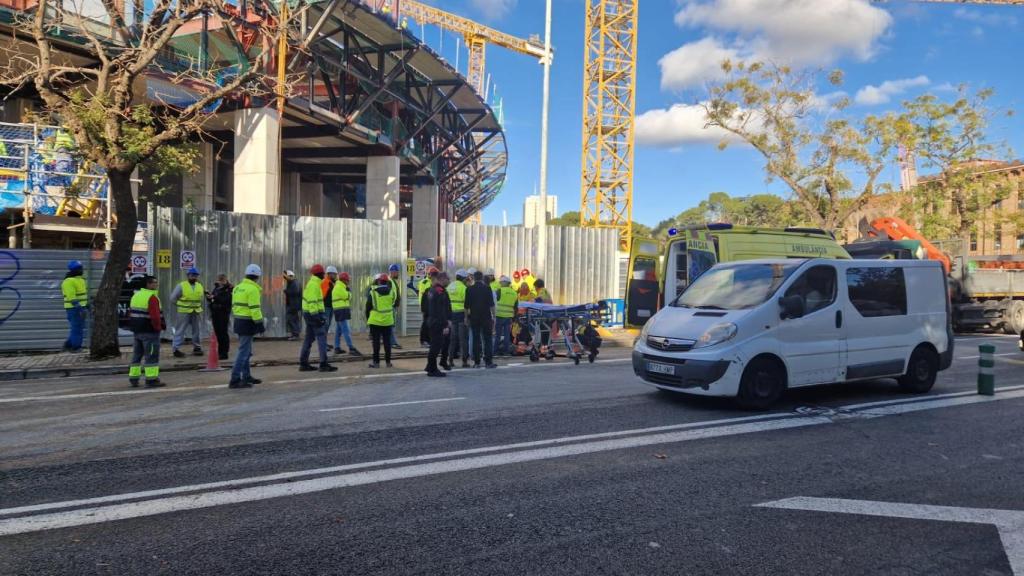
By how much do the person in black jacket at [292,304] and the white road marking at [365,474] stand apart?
9.84 meters

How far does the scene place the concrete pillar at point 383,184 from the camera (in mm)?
28453

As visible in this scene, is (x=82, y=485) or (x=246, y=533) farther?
(x=82, y=485)

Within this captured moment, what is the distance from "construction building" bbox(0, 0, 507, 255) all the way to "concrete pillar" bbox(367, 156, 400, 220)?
0.05 metres

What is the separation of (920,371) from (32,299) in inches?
604

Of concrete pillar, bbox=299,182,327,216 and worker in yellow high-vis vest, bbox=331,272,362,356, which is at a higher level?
concrete pillar, bbox=299,182,327,216

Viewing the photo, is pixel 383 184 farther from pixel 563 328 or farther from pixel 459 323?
pixel 459 323

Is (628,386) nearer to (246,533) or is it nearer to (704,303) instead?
(704,303)

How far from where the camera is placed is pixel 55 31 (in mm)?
15688

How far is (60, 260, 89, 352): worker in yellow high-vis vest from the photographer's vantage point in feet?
39.5

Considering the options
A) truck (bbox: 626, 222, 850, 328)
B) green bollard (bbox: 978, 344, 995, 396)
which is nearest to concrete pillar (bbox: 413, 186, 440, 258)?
truck (bbox: 626, 222, 850, 328)

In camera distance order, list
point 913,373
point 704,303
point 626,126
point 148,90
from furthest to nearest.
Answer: point 626,126 < point 148,90 < point 913,373 < point 704,303

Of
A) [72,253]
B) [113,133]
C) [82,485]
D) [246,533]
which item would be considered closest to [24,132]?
[72,253]

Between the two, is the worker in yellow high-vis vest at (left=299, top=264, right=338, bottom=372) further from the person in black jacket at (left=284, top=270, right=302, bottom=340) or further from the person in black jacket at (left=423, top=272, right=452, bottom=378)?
the person in black jacket at (left=284, top=270, right=302, bottom=340)

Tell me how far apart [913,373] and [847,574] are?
20.1ft
